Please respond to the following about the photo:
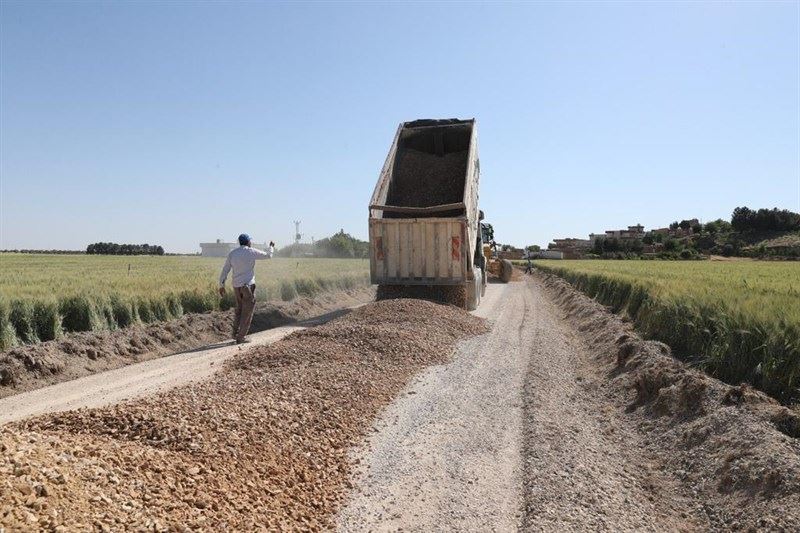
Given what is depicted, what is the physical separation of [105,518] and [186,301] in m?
10.8

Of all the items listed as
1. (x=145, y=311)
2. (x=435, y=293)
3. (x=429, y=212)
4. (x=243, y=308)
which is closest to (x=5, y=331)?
(x=145, y=311)

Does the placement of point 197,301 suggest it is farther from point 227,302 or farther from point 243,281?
point 243,281

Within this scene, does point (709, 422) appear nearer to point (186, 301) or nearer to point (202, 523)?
point (202, 523)

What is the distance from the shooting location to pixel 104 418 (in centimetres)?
473

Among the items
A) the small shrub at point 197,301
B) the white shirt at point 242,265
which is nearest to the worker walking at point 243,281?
the white shirt at point 242,265

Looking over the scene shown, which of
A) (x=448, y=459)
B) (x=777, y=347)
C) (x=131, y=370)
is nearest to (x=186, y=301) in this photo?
(x=131, y=370)

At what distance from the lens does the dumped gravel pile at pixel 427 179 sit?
1555cm

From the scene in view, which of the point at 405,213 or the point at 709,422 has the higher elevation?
the point at 405,213

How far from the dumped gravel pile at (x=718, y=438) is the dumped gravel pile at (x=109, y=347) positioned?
771 cm

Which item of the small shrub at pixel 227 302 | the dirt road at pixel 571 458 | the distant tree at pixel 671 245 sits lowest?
the dirt road at pixel 571 458

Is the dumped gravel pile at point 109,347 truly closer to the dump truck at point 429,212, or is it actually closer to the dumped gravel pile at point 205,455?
the dumped gravel pile at point 205,455

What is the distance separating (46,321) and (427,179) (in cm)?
986

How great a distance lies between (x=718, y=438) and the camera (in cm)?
520

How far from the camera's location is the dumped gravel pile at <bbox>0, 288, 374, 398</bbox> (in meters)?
8.10
